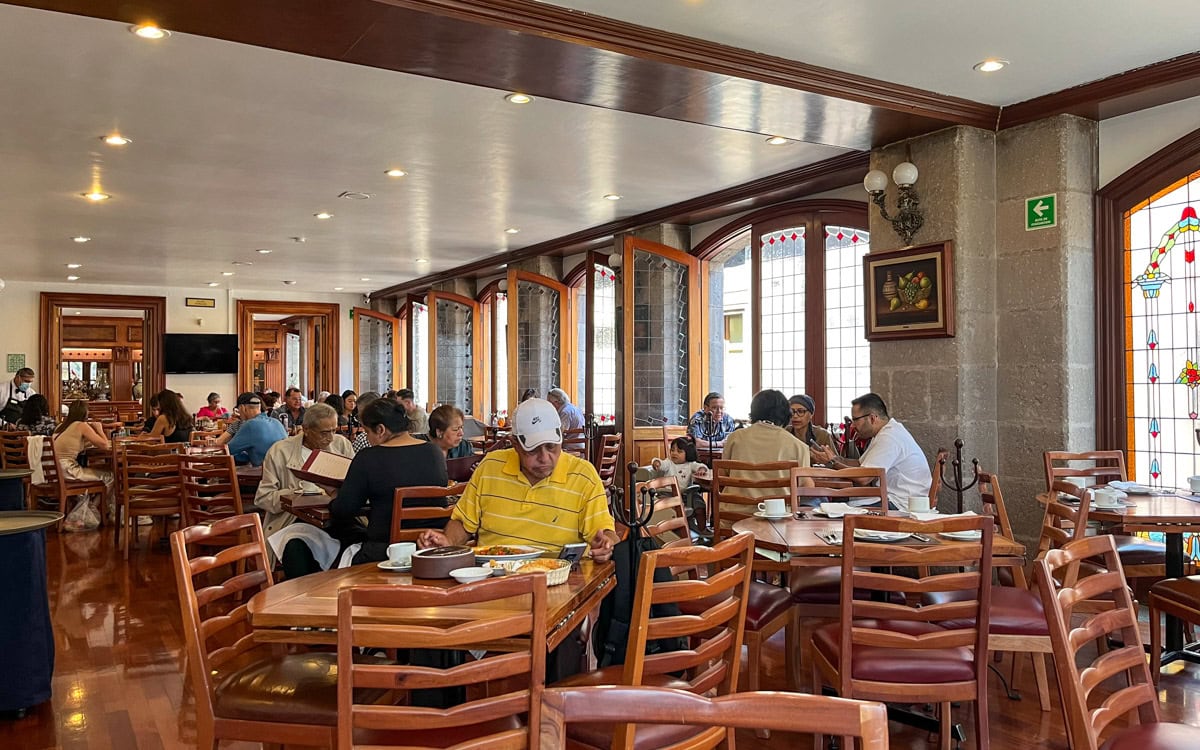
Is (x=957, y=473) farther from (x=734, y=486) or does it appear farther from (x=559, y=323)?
(x=559, y=323)

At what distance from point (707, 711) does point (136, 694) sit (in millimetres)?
3756

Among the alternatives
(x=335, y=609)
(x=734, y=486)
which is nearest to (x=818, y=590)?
(x=734, y=486)

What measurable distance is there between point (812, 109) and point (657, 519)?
252 cm

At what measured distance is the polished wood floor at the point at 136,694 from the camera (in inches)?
136

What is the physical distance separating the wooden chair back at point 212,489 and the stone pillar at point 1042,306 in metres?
4.95

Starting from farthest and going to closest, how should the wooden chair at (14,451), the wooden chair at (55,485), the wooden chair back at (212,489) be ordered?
the wooden chair at (14,451)
the wooden chair at (55,485)
the wooden chair back at (212,489)

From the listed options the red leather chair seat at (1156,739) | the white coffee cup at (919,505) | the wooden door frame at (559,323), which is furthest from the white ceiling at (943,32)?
the wooden door frame at (559,323)

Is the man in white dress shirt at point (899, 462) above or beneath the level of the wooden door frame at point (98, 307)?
beneath

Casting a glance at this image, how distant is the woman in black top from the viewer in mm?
3988

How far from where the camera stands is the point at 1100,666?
6.97 ft

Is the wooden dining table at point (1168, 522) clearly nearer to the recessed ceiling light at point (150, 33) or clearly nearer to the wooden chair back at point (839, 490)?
the wooden chair back at point (839, 490)

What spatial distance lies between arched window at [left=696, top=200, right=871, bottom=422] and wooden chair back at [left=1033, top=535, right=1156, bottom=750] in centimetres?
535

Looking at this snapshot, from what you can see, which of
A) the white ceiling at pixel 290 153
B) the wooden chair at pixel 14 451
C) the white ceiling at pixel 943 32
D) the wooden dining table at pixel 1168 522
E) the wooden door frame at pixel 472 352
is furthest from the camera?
the wooden door frame at pixel 472 352

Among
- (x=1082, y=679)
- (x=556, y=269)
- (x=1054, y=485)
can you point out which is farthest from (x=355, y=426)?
(x=1082, y=679)
